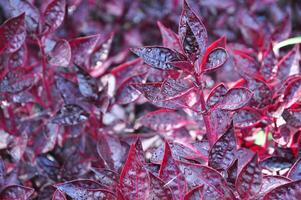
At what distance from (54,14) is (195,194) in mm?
700

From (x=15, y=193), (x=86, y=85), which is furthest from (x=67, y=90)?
(x=15, y=193)

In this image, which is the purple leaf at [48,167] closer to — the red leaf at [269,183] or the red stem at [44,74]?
the red stem at [44,74]

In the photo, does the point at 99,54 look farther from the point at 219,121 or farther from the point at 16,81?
the point at 219,121

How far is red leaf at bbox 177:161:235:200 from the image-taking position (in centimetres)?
102

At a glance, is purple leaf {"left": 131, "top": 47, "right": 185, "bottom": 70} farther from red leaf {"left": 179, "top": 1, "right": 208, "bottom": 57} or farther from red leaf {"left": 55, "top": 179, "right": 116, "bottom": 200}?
red leaf {"left": 55, "top": 179, "right": 116, "bottom": 200}

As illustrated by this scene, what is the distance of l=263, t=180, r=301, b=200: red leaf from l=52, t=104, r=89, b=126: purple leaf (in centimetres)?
58

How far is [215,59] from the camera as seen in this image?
3.74 feet

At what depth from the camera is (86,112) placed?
1.42m

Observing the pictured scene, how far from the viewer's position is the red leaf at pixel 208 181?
102cm

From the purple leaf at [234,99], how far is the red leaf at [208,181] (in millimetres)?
164

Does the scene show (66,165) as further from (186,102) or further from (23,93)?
(186,102)

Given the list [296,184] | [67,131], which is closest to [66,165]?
[67,131]

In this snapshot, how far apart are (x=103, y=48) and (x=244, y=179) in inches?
31.0

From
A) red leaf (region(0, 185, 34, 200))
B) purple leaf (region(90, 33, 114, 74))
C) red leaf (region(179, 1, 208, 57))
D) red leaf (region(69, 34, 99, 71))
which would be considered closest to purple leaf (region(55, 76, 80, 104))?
A: red leaf (region(69, 34, 99, 71))
